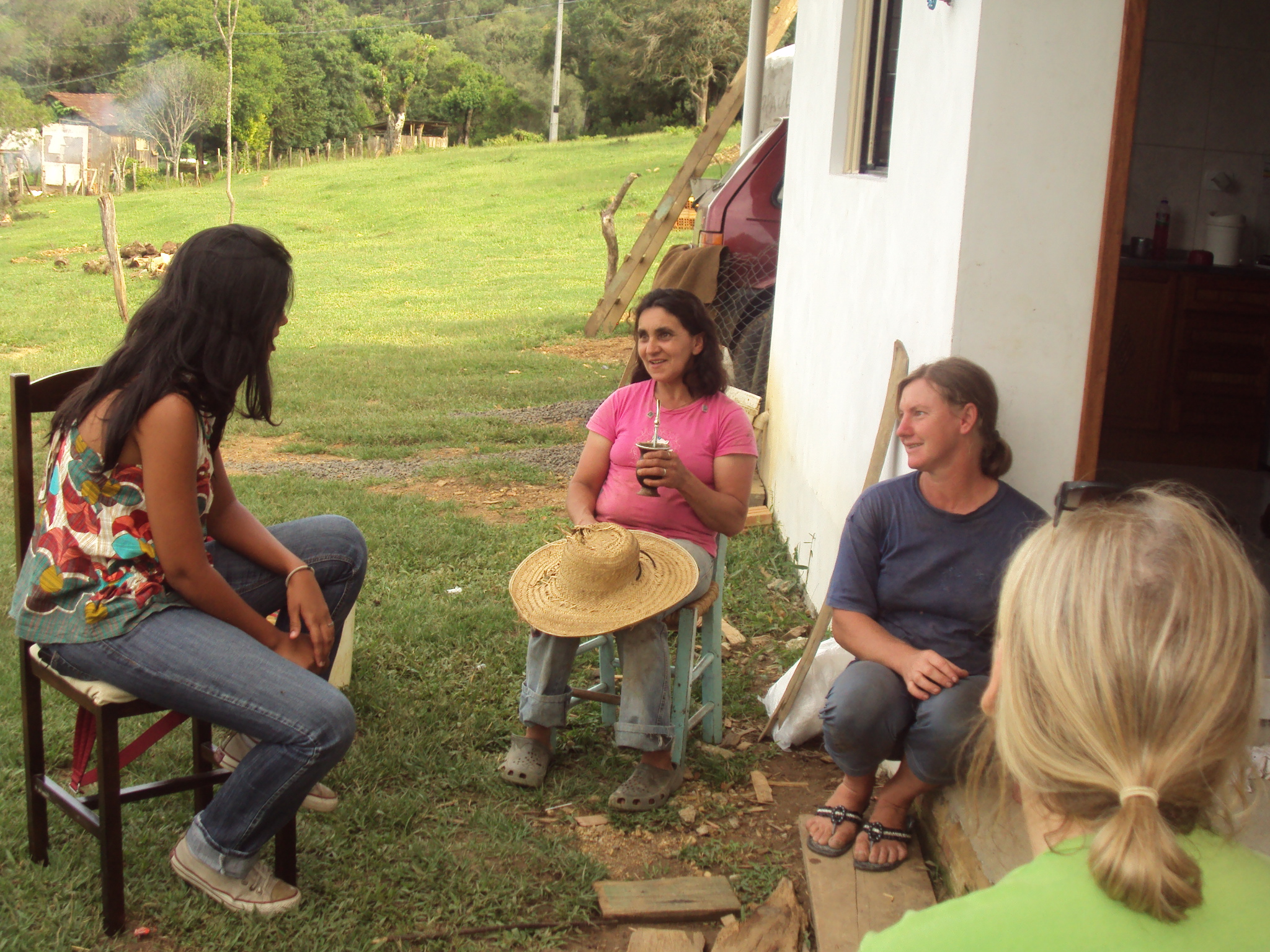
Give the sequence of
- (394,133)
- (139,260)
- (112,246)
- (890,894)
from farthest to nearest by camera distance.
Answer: (394,133) < (139,260) < (112,246) < (890,894)

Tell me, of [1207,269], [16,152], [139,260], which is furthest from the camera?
[16,152]

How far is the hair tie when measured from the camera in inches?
41.3

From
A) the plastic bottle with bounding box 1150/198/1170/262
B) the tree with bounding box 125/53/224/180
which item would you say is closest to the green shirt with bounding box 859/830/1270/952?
the plastic bottle with bounding box 1150/198/1170/262

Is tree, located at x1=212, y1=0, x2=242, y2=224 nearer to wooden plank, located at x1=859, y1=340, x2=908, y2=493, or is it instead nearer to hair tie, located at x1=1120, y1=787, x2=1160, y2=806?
wooden plank, located at x1=859, y1=340, x2=908, y2=493

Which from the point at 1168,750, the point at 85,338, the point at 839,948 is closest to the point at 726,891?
the point at 839,948

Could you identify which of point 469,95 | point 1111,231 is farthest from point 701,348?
point 469,95

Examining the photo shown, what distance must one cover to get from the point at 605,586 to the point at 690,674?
47 centimetres

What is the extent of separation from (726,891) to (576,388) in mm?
7463

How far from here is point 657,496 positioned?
11.6ft

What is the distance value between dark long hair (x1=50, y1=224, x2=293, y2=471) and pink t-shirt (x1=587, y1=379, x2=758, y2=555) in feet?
4.38

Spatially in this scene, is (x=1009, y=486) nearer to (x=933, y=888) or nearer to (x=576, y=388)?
(x=933, y=888)

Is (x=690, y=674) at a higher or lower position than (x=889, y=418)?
lower

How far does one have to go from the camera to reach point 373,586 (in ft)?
16.2

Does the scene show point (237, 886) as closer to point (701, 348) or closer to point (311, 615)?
point (311, 615)
